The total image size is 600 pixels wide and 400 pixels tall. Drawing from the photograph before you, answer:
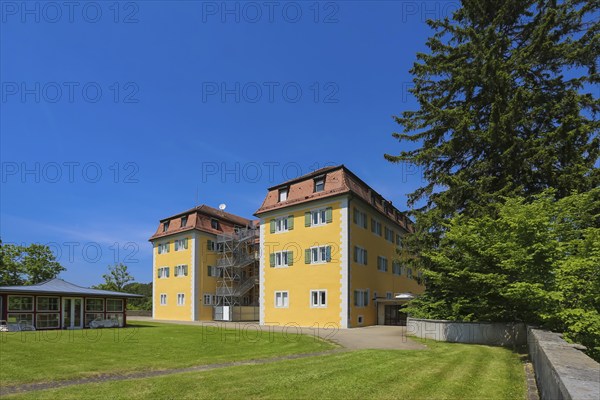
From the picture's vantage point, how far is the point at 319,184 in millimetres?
30922

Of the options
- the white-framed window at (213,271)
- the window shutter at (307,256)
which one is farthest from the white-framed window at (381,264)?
the white-framed window at (213,271)

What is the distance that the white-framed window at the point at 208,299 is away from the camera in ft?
141

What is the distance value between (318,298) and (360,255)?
436 centimetres

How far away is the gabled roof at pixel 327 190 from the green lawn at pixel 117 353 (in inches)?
502

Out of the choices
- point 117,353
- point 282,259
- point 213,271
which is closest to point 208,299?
point 213,271

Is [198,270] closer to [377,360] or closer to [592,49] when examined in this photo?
[377,360]

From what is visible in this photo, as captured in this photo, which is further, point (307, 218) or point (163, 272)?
point (163, 272)

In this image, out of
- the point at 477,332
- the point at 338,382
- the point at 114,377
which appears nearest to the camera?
the point at 338,382

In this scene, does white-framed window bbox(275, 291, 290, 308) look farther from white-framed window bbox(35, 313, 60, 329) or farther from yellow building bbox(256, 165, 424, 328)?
white-framed window bbox(35, 313, 60, 329)

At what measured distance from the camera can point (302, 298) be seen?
3003cm

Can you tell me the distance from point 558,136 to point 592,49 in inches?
200

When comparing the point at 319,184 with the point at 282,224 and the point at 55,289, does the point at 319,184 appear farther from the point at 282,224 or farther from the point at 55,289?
the point at 55,289

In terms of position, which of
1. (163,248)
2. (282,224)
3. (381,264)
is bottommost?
(381,264)

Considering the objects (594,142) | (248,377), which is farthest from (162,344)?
(594,142)
